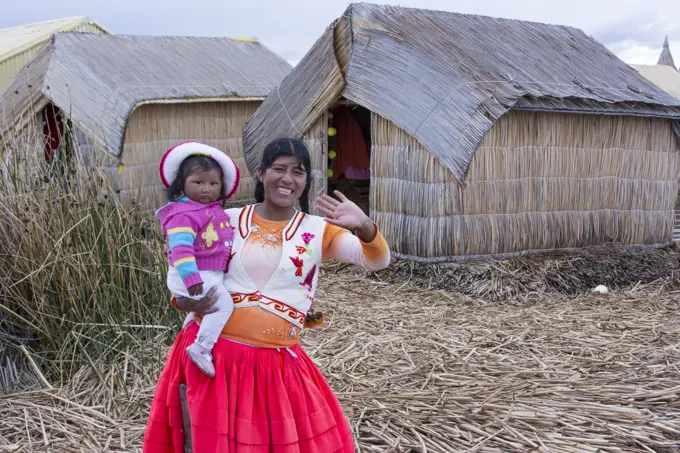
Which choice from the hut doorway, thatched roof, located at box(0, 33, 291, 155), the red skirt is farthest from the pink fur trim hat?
the hut doorway

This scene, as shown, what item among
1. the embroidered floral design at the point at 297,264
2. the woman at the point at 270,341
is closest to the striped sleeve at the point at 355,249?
the woman at the point at 270,341

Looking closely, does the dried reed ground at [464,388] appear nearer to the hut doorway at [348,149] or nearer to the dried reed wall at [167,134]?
the hut doorway at [348,149]

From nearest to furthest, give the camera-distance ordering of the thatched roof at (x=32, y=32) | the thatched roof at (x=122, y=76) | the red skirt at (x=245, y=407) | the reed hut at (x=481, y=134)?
the red skirt at (x=245, y=407), the reed hut at (x=481, y=134), the thatched roof at (x=122, y=76), the thatched roof at (x=32, y=32)

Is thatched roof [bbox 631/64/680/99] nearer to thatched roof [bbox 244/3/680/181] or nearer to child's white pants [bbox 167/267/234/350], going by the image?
thatched roof [bbox 244/3/680/181]

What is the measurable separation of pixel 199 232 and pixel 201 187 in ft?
0.51

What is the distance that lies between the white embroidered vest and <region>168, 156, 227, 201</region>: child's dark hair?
180 mm

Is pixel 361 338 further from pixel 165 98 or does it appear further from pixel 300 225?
pixel 165 98

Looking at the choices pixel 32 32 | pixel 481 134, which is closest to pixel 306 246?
pixel 481 134

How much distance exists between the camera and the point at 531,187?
259 inches

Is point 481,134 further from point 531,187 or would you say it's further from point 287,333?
point 287,333

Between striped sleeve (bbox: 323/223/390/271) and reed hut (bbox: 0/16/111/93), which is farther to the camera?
reed hut (bbox: 0/16/111/93)

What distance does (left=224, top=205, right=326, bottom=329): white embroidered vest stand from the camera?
7.11ft

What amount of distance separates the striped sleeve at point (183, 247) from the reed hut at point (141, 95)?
5.98 meters

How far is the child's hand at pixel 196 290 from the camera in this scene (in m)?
2.10
